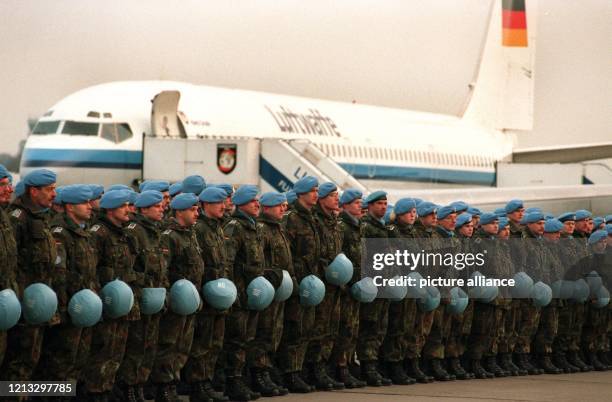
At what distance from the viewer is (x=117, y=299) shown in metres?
11.8

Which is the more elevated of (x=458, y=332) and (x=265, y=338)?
(x=265, y=338)

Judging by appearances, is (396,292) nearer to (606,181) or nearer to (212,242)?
(212,242)

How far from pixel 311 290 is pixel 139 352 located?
239 cm

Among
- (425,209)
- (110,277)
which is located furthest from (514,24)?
(110,277)

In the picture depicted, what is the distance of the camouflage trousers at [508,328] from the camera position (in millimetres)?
17125

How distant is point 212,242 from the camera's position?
13414 mm

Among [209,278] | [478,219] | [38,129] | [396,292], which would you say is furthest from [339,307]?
[38,129]

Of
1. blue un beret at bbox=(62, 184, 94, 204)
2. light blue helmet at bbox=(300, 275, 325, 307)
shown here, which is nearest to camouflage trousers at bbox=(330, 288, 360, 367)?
light blue helmet at bbox=(300, 275, 325, 307)

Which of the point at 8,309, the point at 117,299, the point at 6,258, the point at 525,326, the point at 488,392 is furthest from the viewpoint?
the point at 525,326

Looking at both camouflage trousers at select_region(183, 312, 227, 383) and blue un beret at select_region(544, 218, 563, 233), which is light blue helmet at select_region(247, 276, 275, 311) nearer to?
camouflage trousers at select_region(183, 312, 227, 383)

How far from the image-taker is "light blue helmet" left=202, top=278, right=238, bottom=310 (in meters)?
13.0

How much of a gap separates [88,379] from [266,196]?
3245mm

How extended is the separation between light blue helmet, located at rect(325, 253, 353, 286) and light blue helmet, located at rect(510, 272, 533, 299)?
10.4 feet

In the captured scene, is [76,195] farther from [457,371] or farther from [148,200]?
[457,371]
